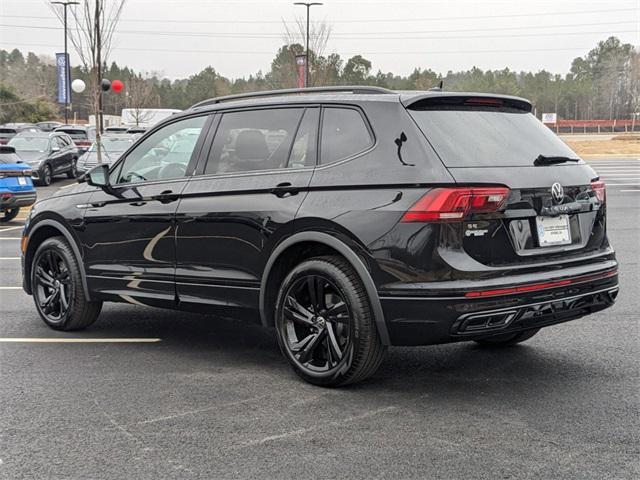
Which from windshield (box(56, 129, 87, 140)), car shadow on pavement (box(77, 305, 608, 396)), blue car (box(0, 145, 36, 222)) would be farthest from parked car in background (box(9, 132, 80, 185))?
car shadow on pavement (box(77, 305, 608, 396))

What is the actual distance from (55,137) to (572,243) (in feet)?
81.5

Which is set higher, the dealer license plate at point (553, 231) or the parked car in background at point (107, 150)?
the parked car in background at point (107, 150)

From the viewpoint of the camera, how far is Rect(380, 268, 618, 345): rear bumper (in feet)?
14.4

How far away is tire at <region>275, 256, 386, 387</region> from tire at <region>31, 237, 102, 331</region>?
2.18 m

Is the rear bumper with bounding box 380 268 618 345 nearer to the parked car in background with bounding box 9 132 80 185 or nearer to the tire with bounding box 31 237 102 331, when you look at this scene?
the tire with bounding box 31 237 102 331

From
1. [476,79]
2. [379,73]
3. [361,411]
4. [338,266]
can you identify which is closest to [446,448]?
[361,411]

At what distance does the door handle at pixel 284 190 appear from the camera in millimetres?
5086

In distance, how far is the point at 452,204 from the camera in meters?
4.41

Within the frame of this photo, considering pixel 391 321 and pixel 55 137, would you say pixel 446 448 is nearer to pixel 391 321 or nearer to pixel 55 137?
pixel 391 321

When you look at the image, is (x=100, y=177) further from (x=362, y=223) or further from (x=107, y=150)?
(x=107, y=150)

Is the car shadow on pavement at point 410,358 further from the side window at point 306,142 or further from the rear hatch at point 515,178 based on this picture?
the side window at point 306,142

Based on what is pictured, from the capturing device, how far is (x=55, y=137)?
2719 cm

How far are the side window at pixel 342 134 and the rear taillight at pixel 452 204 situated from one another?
0.62m

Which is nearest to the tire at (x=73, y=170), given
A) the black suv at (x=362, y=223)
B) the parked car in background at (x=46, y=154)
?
the parked car in background at (x=46, y=154)
